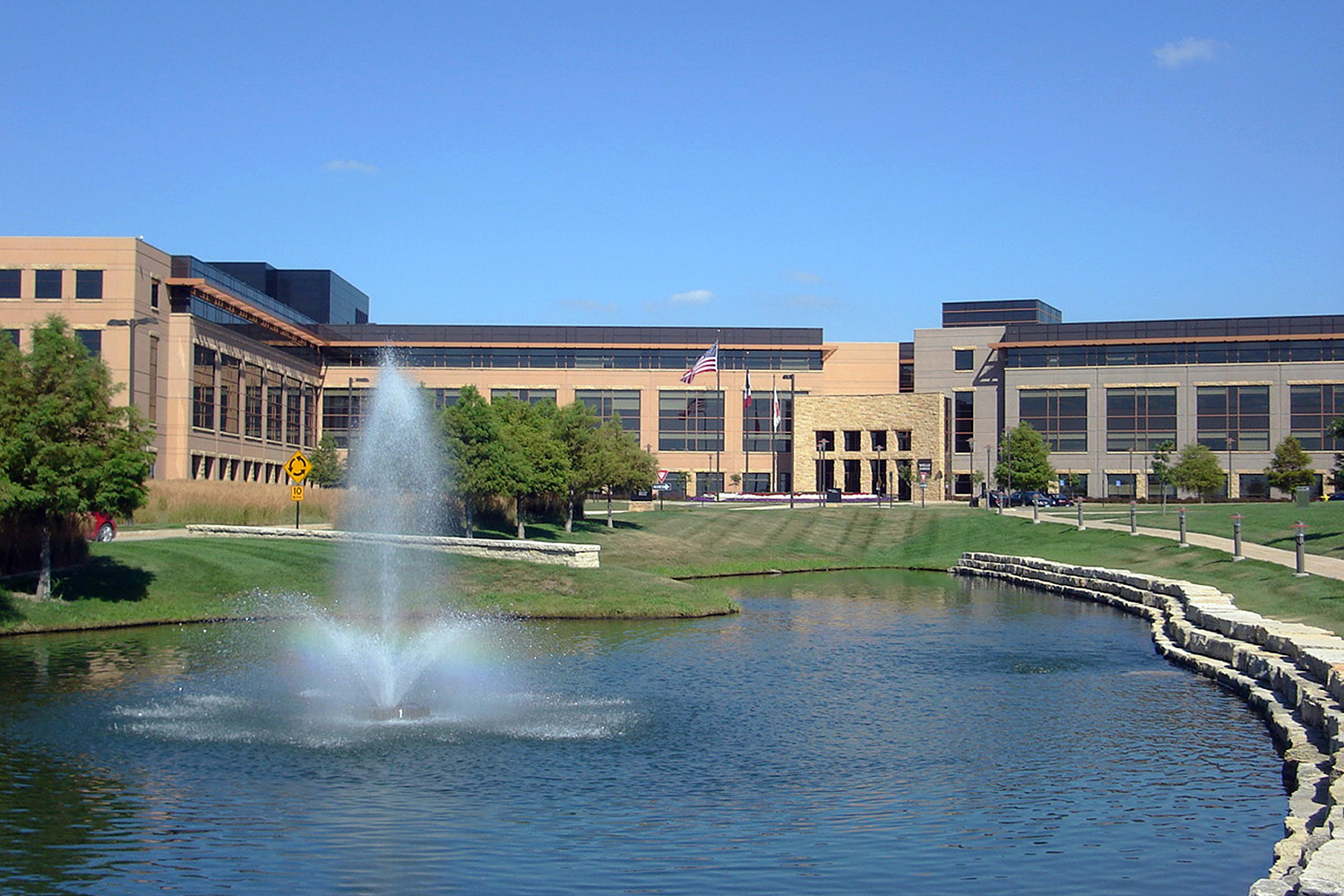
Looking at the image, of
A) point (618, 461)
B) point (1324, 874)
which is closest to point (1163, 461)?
point (618, 461)

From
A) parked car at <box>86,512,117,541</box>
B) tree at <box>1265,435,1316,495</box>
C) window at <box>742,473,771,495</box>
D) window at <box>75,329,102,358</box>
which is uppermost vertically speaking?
window at <box>75,329,102,358</box>

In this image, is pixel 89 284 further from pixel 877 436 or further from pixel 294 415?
pixel 877 436

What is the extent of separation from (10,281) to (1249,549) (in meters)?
69.2

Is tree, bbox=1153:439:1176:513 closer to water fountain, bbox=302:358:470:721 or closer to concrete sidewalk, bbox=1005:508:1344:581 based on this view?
concrete sidewalk, bbox=1005:508:1344:581

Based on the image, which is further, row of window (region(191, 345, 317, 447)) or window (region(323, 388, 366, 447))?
window (region(323, 388, 366, 447))

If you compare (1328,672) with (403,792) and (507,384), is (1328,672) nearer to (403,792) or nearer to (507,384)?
(403,792)

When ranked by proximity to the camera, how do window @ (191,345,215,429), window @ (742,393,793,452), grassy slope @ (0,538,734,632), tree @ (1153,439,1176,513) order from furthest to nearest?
window @ (742,393,793,452), tree @ (1153,439,1176,513), window @ (191,345,215,429), grassy slope @ (0,538,734,632)

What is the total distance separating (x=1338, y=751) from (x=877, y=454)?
356 ft

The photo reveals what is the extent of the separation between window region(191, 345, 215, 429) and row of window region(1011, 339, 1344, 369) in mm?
70129

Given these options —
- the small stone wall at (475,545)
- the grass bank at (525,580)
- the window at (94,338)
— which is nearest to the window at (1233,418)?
the grass bank at (525,580)

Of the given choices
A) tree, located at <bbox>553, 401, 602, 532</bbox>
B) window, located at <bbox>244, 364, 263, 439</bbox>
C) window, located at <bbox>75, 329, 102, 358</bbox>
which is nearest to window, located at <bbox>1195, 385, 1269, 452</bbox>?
tree, located at <bbox>553, 401, 602, 532</bbox>

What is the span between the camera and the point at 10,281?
79.1 meters

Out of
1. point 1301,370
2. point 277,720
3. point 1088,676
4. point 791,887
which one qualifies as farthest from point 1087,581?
point 1301,370

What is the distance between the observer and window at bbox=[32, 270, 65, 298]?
79438 mm
